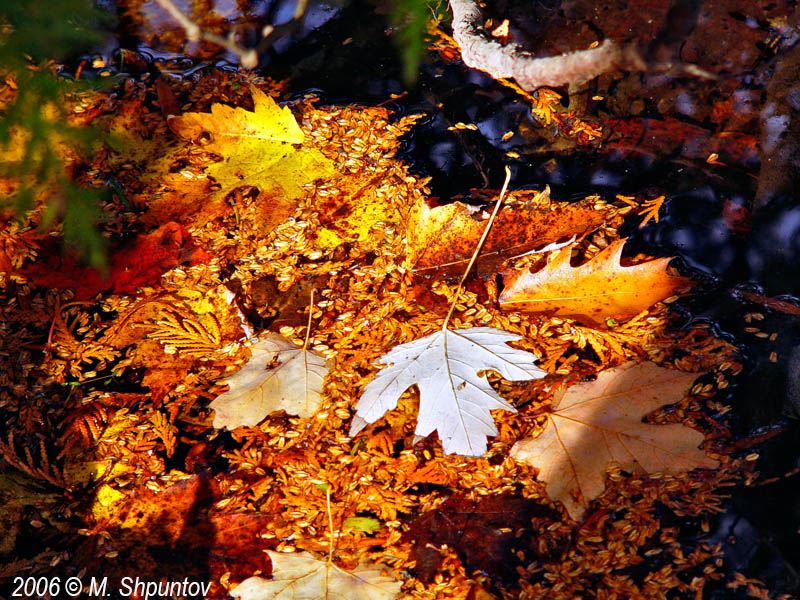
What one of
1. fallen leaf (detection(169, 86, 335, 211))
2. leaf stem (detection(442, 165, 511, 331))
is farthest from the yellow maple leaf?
leaf stem (detection(442, 165, 511, 331))

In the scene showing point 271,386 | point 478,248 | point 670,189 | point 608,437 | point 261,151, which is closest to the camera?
point 608,437

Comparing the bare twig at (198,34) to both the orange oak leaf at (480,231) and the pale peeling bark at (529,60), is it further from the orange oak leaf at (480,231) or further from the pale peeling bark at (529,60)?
the orange oak leaf at (480,231)

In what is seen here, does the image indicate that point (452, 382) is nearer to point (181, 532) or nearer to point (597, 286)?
point (597, 286)

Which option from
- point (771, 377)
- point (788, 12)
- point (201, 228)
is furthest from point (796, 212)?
point (201, 228)

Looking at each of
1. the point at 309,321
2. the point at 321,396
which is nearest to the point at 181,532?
the point at 321,396

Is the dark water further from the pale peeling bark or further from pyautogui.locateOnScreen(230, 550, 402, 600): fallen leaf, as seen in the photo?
pyautogui.locateOnScreen(230, 550, 402, 600): fallen leaf
